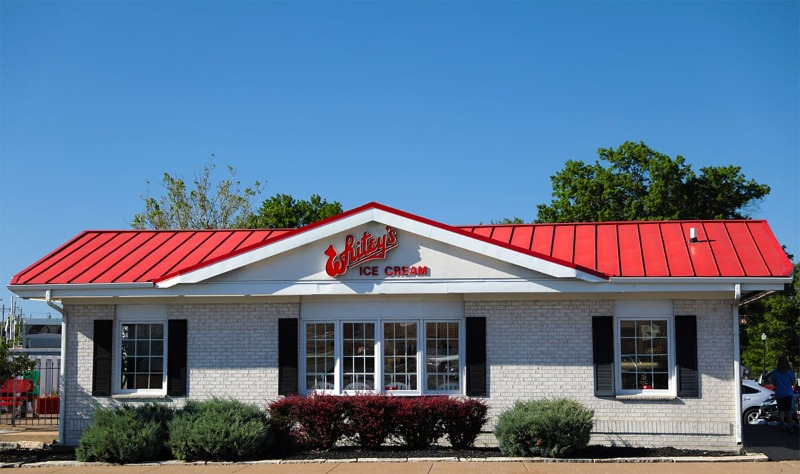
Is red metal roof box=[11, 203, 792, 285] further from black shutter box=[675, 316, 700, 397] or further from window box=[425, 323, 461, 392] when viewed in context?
window box=[425, 323, 461, 392]

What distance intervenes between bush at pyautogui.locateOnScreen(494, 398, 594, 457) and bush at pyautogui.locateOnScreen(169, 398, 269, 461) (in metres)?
4.13

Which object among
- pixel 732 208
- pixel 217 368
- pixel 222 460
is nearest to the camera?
pixel 222 460

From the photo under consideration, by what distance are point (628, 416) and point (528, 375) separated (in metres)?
1.91

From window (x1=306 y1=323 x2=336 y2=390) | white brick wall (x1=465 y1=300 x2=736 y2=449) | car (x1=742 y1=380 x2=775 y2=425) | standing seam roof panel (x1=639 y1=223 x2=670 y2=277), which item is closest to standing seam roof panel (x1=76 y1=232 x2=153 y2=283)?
window (x1=306 y1=323 x2=336 y2=390)

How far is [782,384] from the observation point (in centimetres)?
2086

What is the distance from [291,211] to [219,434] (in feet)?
108

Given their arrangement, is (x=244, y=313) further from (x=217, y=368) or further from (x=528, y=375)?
(x=528, y=375)

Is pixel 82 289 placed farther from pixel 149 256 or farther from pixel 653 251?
pixel 653 251

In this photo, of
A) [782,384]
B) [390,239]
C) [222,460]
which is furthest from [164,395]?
[782,384]

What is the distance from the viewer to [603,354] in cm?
1645

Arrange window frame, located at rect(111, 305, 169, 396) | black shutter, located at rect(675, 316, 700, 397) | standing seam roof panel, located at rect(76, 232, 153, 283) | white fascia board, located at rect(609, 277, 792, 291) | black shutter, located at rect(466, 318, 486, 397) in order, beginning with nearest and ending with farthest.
→ white fascia board, located at rect(609, 277, 792, 291) → black shutter, located at rect(675, 316, 700, 397) → black shutter, located at rect(466, 318, 486, 397) → standing seam roof panel, located at rect(76, 232, 153, 283) → window frame, located at rect(111, 305, 169, 396)

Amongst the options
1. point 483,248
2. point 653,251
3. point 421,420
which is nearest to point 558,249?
point 653,251

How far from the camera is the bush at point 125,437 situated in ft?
50.3

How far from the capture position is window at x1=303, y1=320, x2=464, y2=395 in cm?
1709
